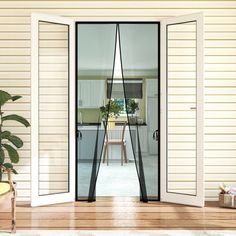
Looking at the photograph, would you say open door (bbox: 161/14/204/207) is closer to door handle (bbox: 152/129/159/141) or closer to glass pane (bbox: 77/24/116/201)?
door handle (bbox: 152/129/159/141)

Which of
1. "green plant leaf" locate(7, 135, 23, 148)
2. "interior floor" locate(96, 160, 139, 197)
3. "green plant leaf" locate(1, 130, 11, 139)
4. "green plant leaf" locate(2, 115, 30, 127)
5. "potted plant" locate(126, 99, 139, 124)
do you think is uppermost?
"potted plant" locate(126, 99, 139, 124)

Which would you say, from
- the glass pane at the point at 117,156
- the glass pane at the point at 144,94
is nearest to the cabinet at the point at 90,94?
the glass pane at the point at 117,156

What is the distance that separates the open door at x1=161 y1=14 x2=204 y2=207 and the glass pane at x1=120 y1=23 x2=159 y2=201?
124mm

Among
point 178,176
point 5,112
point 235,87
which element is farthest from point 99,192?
point 235,87

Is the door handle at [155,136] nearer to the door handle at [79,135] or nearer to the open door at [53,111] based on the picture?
the door handle at [79,135]

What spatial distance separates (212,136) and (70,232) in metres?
2.34

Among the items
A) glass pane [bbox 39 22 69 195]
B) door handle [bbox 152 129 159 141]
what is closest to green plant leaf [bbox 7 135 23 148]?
glass pane [bbox 39 22 69 195]

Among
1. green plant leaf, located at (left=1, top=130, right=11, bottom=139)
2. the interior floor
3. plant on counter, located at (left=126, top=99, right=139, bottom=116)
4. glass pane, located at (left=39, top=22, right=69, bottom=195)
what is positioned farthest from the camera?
the interior floor

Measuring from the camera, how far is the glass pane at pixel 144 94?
5.23 metres

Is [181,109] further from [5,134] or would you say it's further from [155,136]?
[5,134]

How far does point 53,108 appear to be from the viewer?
16.9 ft

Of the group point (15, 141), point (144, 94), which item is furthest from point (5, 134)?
point (144, 94)

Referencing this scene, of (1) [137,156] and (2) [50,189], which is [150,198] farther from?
(2) [50,189]

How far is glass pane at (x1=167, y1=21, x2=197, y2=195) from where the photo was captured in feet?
16.9
